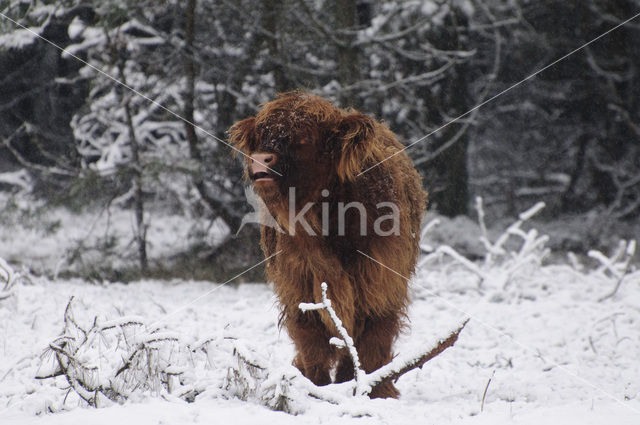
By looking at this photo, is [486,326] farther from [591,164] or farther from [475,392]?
[591,164]

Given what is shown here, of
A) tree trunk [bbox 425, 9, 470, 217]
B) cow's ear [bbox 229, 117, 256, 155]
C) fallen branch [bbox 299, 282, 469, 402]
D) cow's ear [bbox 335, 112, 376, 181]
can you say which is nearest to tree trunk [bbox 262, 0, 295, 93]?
tree trunk [bbox 425, 9, 470, 217]

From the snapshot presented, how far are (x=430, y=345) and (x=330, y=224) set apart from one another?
34.2 inches

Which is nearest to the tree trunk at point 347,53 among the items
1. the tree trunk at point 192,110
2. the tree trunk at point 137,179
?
the tree trunk at point 192,110

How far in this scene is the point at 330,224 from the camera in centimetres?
334

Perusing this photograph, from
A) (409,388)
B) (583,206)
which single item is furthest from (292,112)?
(583,206)

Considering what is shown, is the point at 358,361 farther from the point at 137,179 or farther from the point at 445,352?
the point at 137,179

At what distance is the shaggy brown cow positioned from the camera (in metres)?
3.18

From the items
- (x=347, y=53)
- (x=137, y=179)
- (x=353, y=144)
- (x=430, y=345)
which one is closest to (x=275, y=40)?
(x=347, y=53)

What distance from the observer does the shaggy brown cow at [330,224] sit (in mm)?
3180

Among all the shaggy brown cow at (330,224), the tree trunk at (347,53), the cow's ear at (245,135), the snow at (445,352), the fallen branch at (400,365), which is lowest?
the snow at (445,352)

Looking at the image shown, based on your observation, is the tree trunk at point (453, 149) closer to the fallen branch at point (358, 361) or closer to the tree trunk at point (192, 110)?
the tree trunk at point (192, 110)

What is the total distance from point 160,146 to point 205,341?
5.50m

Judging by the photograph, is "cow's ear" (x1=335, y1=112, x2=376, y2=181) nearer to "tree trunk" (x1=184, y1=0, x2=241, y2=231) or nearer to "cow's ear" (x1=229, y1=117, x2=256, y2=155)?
"cow's ear" (x1=229, y1=117, x2=256, y2=155)

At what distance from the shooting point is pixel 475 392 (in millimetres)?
3668
